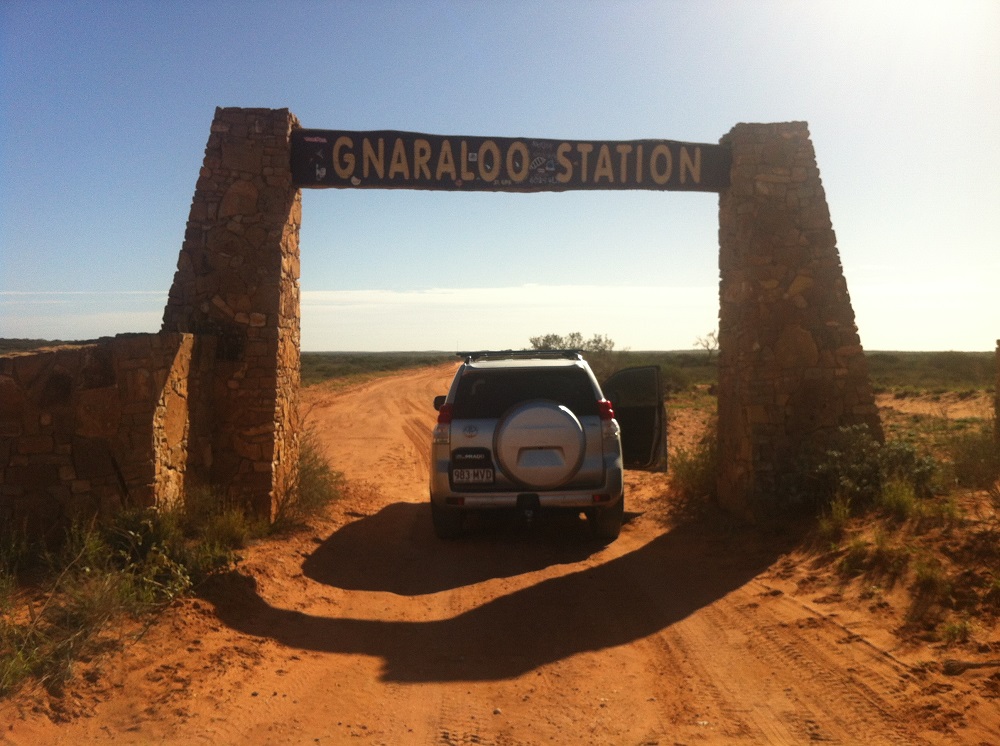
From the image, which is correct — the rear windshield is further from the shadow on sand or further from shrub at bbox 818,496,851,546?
shrub at bbox 818,496,851,546

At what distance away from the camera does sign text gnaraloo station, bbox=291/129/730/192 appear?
10.0 meters

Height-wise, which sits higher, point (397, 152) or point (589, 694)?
point (397, 152)

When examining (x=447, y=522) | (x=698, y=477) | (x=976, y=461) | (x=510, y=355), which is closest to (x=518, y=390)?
(x=510, y=355)

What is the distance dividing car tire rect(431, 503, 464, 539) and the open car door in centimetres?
271

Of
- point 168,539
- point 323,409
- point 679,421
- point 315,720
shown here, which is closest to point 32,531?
point 168,539

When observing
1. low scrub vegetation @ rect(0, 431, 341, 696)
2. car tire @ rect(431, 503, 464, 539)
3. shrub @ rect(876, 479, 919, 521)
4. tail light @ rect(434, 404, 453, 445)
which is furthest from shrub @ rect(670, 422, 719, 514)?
low scrub vegetation @ rect(0, 431, 341, 696)

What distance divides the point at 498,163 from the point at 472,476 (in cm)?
394

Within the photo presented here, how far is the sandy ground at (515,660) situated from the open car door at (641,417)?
1857mm

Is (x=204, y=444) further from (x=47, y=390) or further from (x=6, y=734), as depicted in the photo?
(x=6, y=734)

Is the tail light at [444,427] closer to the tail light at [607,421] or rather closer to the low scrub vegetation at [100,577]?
the tail light at [607,421]

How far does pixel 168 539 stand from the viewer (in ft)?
23.0

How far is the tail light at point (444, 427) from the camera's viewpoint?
8.98m

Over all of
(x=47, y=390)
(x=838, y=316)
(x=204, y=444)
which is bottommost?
(x=204, y=444)

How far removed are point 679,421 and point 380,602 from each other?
50.8 feet
